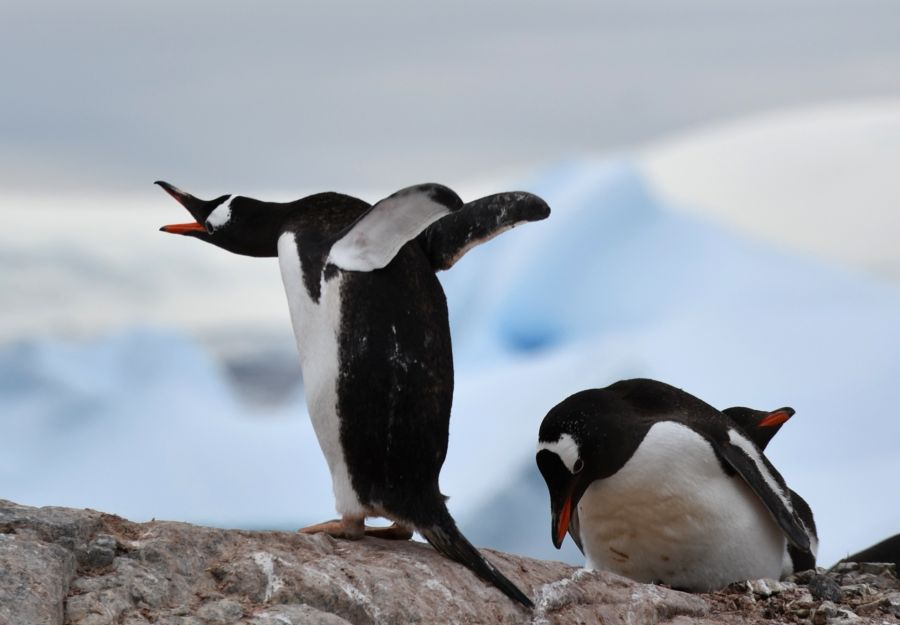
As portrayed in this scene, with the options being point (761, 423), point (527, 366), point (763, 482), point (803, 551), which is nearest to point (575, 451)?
point (763, 482)

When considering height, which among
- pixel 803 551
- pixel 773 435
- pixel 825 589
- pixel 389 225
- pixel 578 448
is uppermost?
pixel 389 225

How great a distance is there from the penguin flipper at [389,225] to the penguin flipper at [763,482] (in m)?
1.11

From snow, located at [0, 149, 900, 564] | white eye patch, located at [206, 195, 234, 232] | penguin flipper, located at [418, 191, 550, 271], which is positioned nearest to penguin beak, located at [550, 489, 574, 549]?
penguin flipper, located at [418, 191, 550, 271]

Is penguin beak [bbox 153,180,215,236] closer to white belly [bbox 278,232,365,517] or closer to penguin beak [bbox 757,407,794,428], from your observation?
white belly [bbox 278,232,365,517]

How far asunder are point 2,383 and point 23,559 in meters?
7.43

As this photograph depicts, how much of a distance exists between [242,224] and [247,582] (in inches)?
36.4

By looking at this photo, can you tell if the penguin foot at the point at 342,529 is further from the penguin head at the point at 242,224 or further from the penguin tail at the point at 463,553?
the penguin head at the point at 242,224

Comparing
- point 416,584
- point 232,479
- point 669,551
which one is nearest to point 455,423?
point 232,479

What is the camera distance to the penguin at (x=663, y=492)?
3086mm

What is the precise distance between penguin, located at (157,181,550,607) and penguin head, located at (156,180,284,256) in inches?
6.9

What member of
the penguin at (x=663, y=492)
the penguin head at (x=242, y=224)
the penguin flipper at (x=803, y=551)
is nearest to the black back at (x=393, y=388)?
the penguin head at (x=242, y=224)

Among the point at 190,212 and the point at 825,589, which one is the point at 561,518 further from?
the point at 190,212

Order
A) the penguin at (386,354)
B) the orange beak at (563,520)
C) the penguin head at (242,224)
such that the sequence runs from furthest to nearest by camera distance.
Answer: the orange beak at (563,520), the penguin head at (242,224), the penguin at (386,354)

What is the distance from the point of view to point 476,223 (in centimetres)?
262
